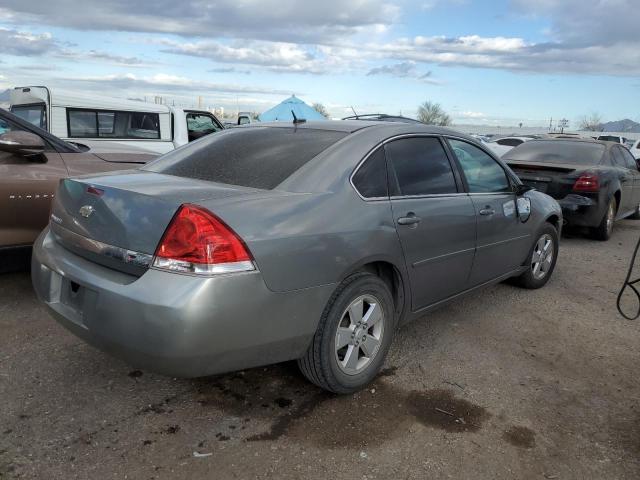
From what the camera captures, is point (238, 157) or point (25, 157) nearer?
point (238, 157)

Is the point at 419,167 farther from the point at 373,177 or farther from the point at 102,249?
the point at 102,249

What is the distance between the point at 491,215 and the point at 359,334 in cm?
161

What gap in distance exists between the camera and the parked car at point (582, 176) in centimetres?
738

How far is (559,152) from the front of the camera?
814 cm

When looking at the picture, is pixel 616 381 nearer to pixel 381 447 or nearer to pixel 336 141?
pixel 381 447

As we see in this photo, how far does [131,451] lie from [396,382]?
5.02 ft

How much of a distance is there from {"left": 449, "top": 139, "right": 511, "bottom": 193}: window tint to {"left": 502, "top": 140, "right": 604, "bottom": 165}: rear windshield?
3895 mm

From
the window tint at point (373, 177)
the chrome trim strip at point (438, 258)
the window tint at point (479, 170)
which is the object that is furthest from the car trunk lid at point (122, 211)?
the window tint at point (479, 170)

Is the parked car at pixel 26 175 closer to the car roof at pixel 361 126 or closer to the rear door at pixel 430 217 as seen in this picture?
the car roof at pixel 361 126

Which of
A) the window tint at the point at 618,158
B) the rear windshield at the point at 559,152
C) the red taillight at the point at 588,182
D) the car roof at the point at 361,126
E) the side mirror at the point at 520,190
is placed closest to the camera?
the car roof at the point at 361,126

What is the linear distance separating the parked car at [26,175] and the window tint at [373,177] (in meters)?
2.58

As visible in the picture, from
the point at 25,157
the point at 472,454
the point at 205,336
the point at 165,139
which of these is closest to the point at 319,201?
the point at 205,336

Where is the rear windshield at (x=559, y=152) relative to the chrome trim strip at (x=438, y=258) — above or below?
above

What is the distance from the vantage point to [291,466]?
246cm
